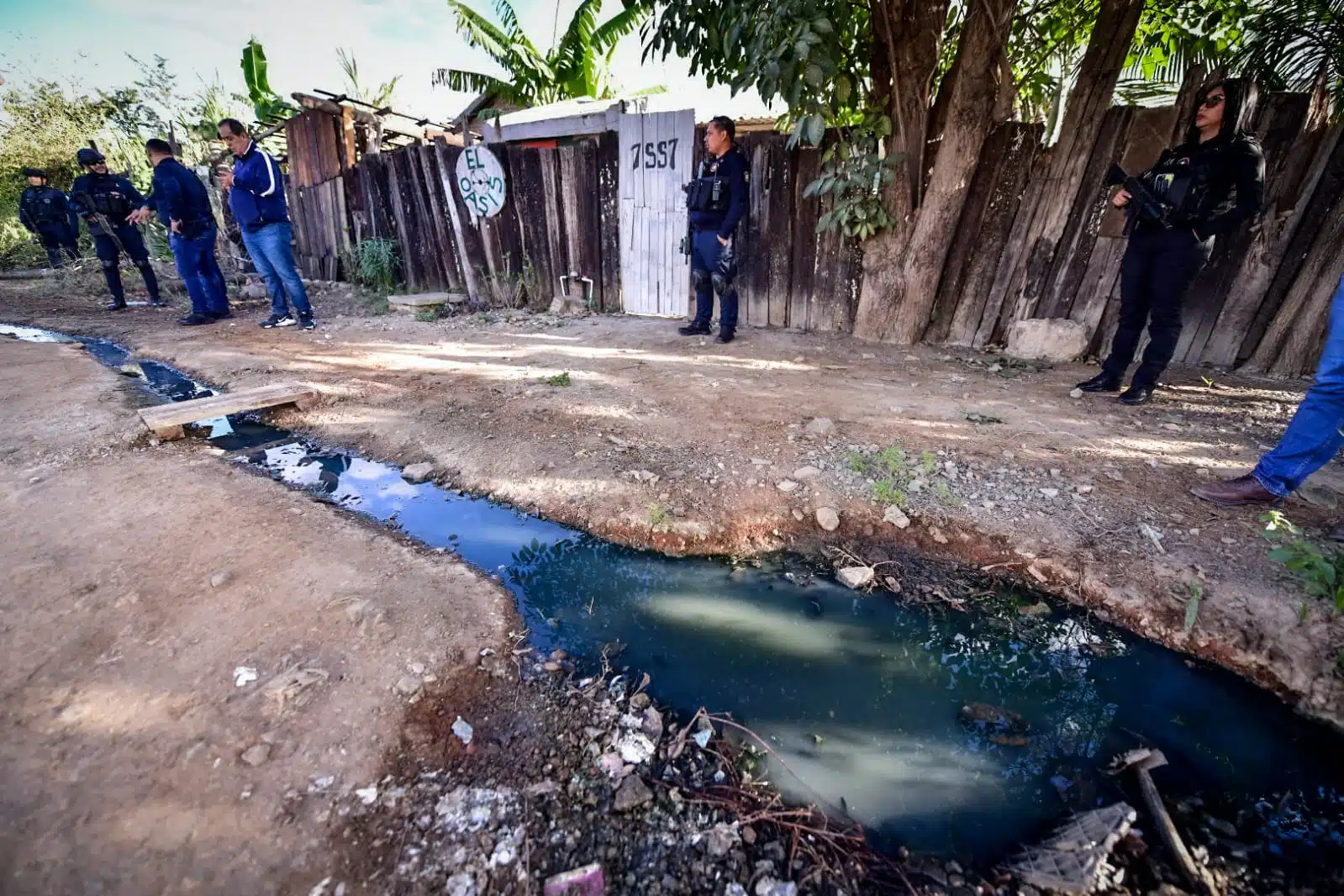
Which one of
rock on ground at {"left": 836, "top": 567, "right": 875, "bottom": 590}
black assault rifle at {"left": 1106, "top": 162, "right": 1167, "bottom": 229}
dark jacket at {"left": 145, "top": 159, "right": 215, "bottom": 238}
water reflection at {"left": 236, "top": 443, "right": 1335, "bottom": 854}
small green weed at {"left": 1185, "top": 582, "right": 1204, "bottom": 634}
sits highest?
dark jacket at {"left": 145, "top": 159, "right": 215, "bottom": 238}

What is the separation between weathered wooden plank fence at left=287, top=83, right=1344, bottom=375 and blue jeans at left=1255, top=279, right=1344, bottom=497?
200 cm

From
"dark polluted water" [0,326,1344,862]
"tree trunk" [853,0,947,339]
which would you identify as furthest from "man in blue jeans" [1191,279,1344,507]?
"tree trunk" [853,0,947,339]

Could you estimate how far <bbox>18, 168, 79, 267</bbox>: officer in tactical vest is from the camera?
7.98 meters

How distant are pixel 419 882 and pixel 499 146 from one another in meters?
6.57

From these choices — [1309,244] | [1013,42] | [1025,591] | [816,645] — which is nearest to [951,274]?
[1309,244]

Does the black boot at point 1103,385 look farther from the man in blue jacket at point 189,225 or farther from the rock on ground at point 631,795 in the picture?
the man in blue jacket at point 189,225

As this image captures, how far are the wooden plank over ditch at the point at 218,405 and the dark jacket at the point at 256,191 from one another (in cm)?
246

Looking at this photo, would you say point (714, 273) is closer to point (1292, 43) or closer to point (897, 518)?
point (897, 518)

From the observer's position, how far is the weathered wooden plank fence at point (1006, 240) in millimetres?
3305

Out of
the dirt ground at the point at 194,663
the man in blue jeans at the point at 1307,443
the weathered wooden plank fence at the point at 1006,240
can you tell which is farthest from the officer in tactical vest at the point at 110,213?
the man in blue jeans at the point at 1307,443

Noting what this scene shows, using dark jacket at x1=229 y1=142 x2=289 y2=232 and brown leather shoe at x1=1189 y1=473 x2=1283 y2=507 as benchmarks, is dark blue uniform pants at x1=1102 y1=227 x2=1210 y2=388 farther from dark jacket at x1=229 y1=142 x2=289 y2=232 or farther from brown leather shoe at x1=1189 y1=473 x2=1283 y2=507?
dark jacket at x1=229 y1=142 x2=289 y2=232

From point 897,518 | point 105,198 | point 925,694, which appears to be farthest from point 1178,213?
point 105,198

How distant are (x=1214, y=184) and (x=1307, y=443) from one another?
1585mm

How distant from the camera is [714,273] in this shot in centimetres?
453
